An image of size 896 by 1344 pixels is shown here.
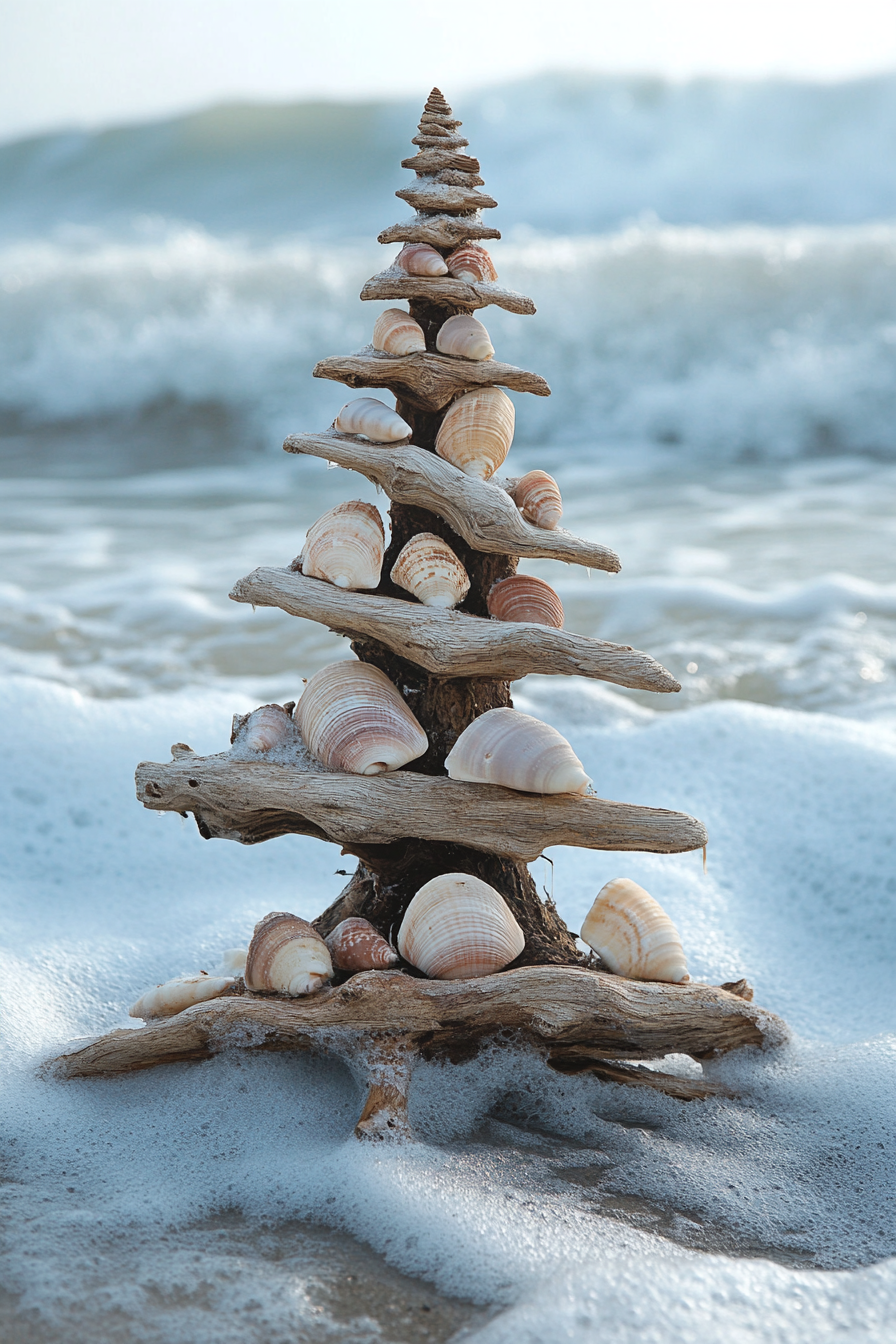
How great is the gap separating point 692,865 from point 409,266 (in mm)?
2120

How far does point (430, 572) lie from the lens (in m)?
2.19

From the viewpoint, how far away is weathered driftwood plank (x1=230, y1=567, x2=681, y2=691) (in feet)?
6.84

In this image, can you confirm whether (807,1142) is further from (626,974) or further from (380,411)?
(380,411)

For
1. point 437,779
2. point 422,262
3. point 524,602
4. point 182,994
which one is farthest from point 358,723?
point 422,262

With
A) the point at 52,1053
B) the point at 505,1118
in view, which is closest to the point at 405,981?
the point at 505,1118

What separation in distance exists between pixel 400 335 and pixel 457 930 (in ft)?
4.02

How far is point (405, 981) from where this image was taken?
82.8 inches

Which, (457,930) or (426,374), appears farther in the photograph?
(426,374)

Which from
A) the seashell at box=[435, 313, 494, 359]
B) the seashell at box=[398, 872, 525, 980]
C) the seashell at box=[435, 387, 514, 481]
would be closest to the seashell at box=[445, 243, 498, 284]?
the seashell at box=[435, 313, 494, 359]

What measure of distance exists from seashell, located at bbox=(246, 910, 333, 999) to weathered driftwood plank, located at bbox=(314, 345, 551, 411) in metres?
1.13

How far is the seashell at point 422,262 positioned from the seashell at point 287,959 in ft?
4.54

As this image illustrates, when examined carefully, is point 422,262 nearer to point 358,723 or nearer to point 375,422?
point 375,422

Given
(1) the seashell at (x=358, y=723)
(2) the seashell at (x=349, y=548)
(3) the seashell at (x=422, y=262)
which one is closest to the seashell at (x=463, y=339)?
(3) the seashell at (x=422, y=262)

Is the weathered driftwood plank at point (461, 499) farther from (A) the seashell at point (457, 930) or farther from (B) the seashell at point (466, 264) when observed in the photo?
(A) the seashell at point (457, 930)
